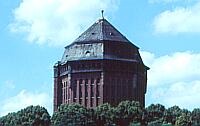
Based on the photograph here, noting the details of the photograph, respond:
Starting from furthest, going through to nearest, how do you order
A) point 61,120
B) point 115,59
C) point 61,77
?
1. point 61,77
2. point 115,59
3. point 61,120

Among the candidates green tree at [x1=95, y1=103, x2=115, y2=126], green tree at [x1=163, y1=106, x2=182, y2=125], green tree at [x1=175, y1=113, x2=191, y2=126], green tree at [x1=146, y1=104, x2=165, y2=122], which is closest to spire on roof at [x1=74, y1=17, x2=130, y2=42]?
green tree at [x1=95, y1=103, x2=115, y2=126]

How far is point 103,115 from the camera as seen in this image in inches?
4087

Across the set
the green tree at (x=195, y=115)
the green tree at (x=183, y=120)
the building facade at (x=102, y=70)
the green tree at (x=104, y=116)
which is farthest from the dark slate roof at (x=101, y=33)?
the green tree at (x=183, y=120)

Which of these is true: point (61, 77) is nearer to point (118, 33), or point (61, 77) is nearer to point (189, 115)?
point (118, 33)

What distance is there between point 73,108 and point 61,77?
86.0 feet

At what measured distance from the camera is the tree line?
101312 millimetres

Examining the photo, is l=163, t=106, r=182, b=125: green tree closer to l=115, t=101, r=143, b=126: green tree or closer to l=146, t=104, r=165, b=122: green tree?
l=146, t=104, r=165, b=122: green tree

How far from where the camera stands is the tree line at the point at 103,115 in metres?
101

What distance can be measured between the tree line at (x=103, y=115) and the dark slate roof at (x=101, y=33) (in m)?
21.7

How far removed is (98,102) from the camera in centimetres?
12125

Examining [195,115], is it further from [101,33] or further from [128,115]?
[101,33]

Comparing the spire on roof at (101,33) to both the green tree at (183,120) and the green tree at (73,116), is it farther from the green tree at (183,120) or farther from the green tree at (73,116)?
the green tree at (183,120)

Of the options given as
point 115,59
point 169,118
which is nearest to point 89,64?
point 115,59

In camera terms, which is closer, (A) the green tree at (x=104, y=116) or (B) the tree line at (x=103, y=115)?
(B) the tree line at (x=103, y=115)
